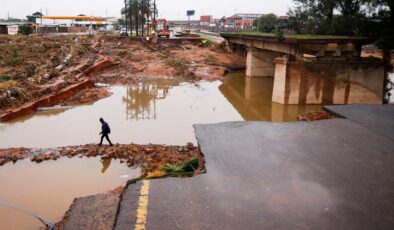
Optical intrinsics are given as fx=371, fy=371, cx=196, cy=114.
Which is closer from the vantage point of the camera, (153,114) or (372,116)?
(372,116)

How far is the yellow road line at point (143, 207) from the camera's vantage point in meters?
5.37

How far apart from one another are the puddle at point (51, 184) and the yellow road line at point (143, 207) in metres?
2.69

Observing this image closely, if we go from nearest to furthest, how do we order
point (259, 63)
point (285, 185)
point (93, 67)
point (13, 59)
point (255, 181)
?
point (285, 185), point (255, 181), point (13, 59), point (93, 67), point (259, 63)

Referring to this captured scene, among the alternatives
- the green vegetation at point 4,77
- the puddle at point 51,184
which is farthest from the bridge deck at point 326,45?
the green vegetation at point 4,77

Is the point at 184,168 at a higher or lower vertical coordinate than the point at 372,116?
lower

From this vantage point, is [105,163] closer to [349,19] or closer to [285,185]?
[285,185]

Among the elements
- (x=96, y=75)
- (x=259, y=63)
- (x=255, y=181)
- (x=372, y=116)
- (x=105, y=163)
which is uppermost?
(x=259, y=63)

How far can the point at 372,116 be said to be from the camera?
11086 millimetres

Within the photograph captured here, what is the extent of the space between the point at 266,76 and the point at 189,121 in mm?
20378

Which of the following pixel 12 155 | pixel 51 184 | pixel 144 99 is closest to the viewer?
pixel 51 184

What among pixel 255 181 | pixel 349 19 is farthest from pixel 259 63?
pixel 255 181

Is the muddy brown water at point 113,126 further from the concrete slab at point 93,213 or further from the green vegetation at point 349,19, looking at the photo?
the green vegetation at point 349,19

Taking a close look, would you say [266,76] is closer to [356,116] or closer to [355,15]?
[355,15]

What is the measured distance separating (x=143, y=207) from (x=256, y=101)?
21.1 metres
